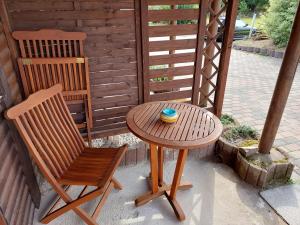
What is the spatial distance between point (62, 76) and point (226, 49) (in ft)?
6.60

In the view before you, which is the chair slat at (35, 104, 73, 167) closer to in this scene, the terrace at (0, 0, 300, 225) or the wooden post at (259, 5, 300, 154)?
the terrace at (0, 0, 300, 225)

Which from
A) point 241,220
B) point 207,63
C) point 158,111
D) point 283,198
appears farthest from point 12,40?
point 283,198

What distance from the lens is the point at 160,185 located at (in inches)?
106

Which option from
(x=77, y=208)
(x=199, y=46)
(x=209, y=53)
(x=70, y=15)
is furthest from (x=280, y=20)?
(x=77, y=208)

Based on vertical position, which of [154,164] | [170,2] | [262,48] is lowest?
[154,164]

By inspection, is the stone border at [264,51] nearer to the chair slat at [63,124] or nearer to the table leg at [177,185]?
the table leg at [177,185]

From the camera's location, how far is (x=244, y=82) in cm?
626

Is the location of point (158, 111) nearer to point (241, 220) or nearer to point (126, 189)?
point (126, 189)

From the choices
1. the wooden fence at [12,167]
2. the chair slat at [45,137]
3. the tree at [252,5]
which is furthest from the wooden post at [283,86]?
the tree at [252,5]

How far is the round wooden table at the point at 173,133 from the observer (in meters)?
2.01

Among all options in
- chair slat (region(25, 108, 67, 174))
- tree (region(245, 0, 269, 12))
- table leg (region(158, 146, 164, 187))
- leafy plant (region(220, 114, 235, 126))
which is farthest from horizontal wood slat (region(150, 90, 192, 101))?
tree (region(245, 0, 269, 12))

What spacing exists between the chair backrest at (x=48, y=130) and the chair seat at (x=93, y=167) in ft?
0.23

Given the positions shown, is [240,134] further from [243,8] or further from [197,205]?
[243,8]

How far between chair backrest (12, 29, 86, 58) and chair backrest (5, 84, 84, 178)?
1.21ft
